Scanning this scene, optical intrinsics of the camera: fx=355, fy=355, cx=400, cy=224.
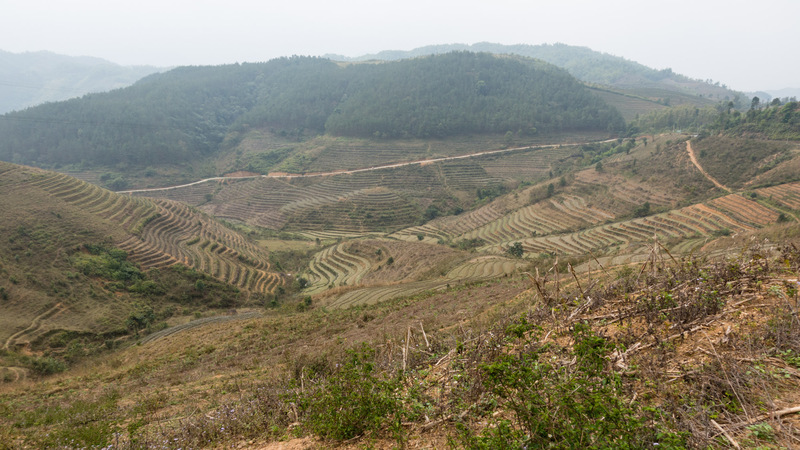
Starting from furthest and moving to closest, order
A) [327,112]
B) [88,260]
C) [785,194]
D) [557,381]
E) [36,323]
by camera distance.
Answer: [327,112] < [785,194] < [88,260] < [36,323] < [557,381]

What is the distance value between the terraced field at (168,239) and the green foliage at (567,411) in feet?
93.6

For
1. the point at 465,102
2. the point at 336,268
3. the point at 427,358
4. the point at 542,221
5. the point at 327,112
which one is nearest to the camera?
the point at 427,358

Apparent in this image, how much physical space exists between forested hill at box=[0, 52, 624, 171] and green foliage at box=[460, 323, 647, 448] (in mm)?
81530

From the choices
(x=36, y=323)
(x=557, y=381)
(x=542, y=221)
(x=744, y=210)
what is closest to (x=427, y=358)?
(x=557, y=381)

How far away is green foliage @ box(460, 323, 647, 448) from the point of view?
2.54 m

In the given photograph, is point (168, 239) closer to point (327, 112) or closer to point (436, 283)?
point (436, 283)

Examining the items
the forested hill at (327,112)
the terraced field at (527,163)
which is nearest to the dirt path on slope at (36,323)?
the terraced field at (527,163)

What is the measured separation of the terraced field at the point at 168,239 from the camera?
28766 millimetres

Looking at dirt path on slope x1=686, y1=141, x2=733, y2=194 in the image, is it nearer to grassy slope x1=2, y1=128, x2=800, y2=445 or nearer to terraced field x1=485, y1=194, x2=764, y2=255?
terraced field x1=485, y1=194, x2=764, y2=255

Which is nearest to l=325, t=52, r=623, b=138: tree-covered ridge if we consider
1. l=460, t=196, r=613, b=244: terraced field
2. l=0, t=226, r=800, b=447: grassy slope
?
l=460, t=196, r=613, b=244: terraced field

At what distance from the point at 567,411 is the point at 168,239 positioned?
38.5m

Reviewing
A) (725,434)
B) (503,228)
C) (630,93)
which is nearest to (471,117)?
(503,228)

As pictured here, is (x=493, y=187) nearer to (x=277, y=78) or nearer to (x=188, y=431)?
(x=188, y=431)

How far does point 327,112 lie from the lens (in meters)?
103
